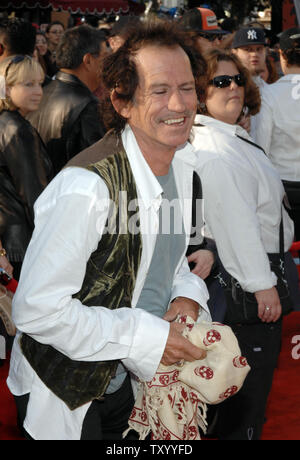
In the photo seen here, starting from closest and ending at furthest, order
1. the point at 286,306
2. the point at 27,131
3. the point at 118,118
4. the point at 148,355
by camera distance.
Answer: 1. the point at 148,355
2. the point at 118,118
3. the point at 286,306
4. the point at 27,131

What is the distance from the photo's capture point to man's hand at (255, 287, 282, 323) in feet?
10.8

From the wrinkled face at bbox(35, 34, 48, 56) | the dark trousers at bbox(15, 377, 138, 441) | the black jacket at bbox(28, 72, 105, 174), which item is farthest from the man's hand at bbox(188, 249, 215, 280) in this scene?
the wrinkled face at bbox(35, 34, 48, 56)

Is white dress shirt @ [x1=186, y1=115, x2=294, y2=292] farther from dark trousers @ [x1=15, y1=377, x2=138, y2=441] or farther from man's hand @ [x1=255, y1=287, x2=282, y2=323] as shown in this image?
dark trousers @ [x1=15, y1=377, x2=138, y2=441]

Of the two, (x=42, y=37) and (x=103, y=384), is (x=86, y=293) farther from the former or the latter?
(x=42, y=37)

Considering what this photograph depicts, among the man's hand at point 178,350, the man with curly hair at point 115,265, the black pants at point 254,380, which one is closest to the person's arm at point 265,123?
the black pants at point 254,380

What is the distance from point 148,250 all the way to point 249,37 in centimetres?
481

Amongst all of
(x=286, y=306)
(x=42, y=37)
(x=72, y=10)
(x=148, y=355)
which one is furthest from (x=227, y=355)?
(x=72, y=10)

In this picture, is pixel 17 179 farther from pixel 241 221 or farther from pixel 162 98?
pixel 162 98

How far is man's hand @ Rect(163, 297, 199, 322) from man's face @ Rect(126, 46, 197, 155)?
0.52 meters

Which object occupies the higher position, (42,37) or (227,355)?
(227,355)

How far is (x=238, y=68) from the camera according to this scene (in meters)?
3.72
